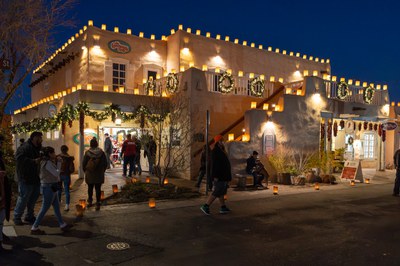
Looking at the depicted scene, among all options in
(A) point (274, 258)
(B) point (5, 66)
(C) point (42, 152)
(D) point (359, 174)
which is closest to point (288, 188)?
(D) point (359, 174)

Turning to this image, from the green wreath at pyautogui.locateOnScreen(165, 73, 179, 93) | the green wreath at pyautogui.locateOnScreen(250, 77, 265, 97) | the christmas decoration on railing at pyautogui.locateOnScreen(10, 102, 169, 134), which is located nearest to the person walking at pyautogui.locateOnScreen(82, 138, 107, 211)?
the christmas decoration on railing at pyautogui.locateOnScreen(10, 102, 169, 134)

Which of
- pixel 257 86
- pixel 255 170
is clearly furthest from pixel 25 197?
pixel 257 86

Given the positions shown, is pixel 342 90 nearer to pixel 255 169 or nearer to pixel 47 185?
pixel 255 169

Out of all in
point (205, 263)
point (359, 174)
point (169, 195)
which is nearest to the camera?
point (205, 263)

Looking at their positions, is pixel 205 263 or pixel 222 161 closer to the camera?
pixel 205 263

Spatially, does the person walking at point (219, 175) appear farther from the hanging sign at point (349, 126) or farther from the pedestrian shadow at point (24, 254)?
the hanging sign at point (349, 126)

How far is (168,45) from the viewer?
20.0m

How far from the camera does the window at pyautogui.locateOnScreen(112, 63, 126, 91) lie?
60.9 feet

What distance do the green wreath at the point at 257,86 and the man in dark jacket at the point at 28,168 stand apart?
1112 centimetres

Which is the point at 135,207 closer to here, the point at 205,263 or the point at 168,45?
the point at 205,263

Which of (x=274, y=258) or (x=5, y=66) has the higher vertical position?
→ (x=5, y=66)

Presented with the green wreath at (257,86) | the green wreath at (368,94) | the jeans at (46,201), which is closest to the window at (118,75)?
the green wreath at (257,86)

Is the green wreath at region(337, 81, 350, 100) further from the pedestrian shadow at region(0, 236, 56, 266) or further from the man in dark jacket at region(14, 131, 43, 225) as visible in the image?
the pedestrian shadow at region(0, 236, 56, 266)

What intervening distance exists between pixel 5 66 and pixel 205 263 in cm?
956
